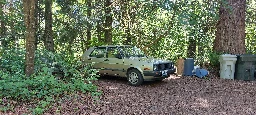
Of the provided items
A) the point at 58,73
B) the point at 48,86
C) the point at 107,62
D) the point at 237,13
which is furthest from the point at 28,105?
the point at 237,13

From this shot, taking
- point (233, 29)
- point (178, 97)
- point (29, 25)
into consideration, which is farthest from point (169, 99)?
point (233, 29)

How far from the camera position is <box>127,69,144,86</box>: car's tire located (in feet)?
31.7

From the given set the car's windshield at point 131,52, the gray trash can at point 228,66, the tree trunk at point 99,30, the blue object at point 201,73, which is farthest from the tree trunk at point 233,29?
the tree trunk at point 99,30

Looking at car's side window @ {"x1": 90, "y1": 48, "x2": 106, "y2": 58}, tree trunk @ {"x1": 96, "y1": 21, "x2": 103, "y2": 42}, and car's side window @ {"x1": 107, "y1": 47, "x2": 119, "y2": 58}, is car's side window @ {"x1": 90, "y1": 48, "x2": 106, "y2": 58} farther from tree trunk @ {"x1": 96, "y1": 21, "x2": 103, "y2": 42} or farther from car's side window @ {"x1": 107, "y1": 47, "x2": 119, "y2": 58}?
tree trunk @ {"x1": 96, "y1": 21, "x2": 103, "y2": 42}

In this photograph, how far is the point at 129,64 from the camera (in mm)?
9938

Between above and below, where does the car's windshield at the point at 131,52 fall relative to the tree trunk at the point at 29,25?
below

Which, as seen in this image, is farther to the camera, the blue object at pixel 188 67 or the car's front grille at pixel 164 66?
the blue object at pixel 188 67

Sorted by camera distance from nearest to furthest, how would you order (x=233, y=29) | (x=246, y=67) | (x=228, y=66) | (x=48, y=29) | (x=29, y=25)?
(x=29, y=25), (x=246, y=67), (x=228, y=66), (x=233, y=29), (x=48, y=29)

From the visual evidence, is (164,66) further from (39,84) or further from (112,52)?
(39,84)

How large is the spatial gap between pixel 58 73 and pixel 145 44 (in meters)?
7.20

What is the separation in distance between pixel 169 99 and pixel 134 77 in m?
2.07

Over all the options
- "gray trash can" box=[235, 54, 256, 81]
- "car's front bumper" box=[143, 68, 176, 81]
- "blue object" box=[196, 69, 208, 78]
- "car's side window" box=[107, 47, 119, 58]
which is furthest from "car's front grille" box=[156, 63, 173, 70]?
"gray trash can" box=[235, 54, 256, 81]

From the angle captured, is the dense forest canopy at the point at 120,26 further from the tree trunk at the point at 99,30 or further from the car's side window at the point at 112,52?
the car's side window at the point at 112,52

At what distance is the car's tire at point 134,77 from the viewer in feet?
31.7
